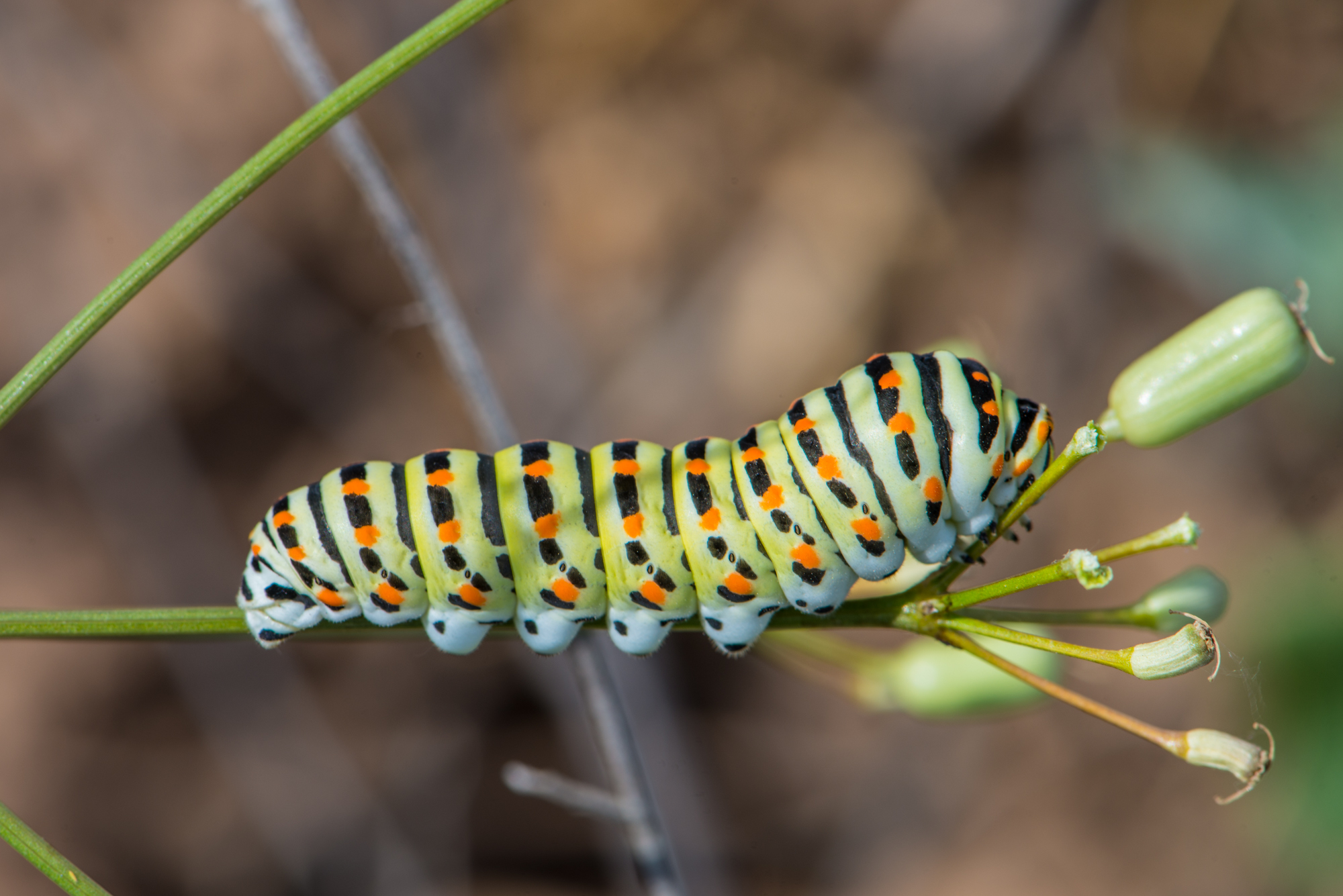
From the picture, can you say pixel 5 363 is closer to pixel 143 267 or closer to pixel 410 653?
pixel 410 653

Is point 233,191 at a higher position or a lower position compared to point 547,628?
higher

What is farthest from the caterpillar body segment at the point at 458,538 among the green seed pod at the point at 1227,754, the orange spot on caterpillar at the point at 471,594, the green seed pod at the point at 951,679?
the green seed pod at the point at 1227,754

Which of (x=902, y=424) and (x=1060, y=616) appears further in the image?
(x=902, y=424)

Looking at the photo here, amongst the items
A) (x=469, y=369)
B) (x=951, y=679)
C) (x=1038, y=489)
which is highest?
(x=469, y=369)

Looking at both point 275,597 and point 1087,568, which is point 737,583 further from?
point 275,597

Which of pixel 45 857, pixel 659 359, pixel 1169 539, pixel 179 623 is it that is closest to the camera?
pixel 45 857

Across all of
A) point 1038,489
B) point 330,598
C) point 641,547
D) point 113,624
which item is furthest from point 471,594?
point 1038,489

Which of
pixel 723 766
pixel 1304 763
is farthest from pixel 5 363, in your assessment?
pixel 1304 763

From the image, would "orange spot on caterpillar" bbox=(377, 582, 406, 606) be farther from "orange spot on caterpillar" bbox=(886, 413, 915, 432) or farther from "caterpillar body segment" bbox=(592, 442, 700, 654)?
"orange spot on caterpillar" bbox=(886, 413, 915, 432)
